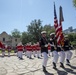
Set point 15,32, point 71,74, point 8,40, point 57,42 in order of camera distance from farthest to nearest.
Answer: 1. point 15,32
2. point 8,40
3. point 57,42
4. point 71,74

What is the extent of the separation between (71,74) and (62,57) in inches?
91.7

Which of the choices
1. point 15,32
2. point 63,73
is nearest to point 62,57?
point 63,73

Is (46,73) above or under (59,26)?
under

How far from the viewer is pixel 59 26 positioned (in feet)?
39.6

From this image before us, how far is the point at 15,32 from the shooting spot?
139 m

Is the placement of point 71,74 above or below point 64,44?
below

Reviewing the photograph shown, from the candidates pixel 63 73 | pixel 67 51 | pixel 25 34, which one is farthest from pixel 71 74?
pixel 25 34

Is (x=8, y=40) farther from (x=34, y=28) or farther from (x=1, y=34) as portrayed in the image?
(x=34, y=28)

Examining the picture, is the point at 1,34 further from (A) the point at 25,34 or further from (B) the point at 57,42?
(B) the point at 57,42

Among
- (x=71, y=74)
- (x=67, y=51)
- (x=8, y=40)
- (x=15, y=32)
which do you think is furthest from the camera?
(x=15, y=32)

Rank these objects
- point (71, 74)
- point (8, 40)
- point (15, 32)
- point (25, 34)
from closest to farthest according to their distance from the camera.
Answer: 1. point (71, 74)
2. point (25, 34)
3. point (8, 40)
4. point (15, 32)

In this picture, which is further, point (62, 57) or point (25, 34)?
point (25, 34)

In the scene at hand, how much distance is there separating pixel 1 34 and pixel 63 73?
9535 cm

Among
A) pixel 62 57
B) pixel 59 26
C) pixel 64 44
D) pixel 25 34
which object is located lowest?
pixel 62 57
